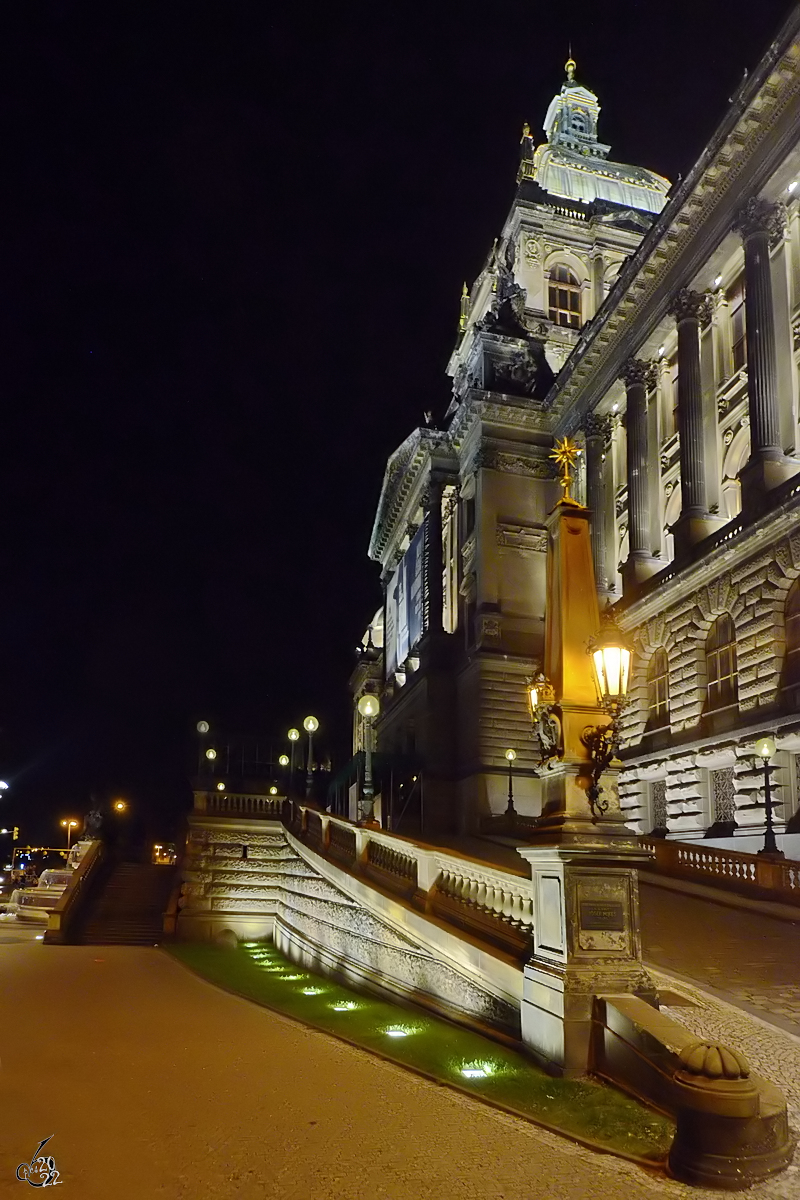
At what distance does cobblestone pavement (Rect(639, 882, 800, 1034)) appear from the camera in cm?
1237

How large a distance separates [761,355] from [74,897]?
2726cm

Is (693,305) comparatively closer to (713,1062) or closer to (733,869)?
(733,869)

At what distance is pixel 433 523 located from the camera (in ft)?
180

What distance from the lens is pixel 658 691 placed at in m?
35.5

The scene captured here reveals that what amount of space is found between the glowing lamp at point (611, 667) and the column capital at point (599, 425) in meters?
36.0

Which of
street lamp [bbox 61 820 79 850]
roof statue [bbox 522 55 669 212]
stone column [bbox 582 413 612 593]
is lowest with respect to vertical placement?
street lamp [bbox 61 820 79 850]

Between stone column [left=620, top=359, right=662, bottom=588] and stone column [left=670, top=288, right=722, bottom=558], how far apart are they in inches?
136

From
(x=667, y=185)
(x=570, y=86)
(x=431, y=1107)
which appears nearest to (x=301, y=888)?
(x=431, y=1107)

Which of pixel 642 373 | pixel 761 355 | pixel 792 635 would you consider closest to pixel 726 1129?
pixel 792 635

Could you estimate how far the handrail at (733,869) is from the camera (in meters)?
19.7

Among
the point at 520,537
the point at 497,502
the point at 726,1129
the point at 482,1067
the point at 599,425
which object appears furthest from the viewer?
the point at 497,502

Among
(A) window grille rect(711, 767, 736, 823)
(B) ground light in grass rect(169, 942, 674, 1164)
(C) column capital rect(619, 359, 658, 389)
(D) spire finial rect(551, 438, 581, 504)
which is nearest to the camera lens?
(B) ground light in grass rect(169, 942, 674, 1164)

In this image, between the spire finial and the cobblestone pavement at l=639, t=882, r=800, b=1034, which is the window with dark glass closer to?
the cobblestone pavement at l=639, t=882, r=800, b=1034

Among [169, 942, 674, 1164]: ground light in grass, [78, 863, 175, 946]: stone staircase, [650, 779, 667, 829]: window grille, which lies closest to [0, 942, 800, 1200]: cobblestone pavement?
[169, 942, 674, 1164]: ground light in grass
